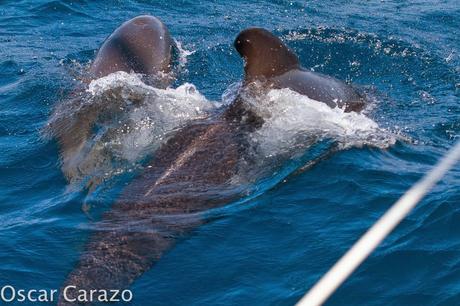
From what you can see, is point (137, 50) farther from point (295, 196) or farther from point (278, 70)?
point (295, 196)

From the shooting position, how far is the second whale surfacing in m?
7.01

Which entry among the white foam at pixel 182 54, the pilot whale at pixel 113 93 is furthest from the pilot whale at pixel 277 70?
the white foam at pixel 182 54

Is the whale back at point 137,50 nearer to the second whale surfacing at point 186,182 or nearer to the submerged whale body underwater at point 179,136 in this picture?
the submerged whale body underwater at point 179,136

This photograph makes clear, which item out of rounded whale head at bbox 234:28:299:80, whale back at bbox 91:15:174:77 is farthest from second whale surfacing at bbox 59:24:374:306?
whale back at bbox 91:15:174:77

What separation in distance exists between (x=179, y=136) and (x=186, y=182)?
1.19 m

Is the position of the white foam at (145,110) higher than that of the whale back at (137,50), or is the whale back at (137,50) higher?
the whale back at (137,50)

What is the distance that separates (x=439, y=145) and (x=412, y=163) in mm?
791

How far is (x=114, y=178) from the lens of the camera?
8.62 metres

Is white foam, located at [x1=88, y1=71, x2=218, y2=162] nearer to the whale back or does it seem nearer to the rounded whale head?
the whale back

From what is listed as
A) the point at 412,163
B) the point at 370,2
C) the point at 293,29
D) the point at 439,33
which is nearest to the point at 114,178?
the point at 412,163

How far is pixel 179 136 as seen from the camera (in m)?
9.38

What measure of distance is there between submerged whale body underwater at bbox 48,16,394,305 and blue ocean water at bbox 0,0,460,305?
0.25 metres

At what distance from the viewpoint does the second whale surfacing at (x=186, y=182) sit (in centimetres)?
701

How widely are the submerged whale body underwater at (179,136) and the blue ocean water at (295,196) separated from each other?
250 mm
